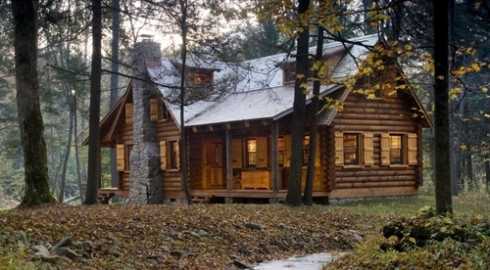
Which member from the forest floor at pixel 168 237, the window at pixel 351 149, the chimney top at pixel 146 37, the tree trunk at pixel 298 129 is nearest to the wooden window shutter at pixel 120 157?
the chimney top at pixel 146 37

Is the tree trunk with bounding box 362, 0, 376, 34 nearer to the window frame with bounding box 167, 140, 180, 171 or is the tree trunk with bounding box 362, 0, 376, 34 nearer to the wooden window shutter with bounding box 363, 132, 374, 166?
the wooden window shutter with bounding box 363, 132, 374, 166

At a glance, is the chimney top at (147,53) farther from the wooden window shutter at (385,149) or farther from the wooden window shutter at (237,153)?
the wooden window shutter at (385,149)

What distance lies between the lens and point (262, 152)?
24875 mm

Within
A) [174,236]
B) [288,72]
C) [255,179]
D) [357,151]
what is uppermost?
[288,72]

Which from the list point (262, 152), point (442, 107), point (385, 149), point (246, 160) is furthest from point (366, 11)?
point (246, 160)

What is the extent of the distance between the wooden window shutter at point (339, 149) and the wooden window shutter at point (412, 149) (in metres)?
4.04

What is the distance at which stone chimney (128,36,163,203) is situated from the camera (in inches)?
1085

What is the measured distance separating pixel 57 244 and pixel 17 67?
6334 mm

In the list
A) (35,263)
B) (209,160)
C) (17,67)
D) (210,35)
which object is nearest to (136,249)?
(35,263)

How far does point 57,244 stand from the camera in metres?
8.72

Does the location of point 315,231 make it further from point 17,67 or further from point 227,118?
point 227,118

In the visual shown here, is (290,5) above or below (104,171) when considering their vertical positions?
above

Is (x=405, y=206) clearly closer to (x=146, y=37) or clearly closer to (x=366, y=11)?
(x=366, y=11)

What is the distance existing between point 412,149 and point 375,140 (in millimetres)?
2110
